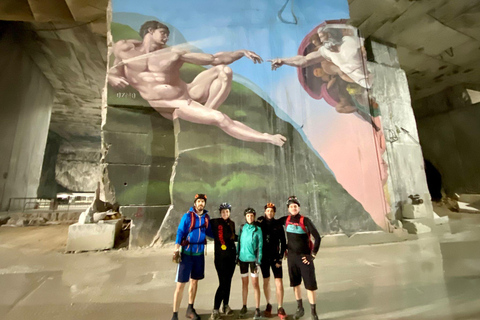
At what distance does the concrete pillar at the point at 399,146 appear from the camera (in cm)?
648

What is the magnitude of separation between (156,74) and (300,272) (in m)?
5.39

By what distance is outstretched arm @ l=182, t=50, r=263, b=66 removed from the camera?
6039 millimetres

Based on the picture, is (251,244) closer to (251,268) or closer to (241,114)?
(251,268)

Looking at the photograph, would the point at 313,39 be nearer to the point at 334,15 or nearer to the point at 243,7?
the point at 334,15

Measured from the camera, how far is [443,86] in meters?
11.4

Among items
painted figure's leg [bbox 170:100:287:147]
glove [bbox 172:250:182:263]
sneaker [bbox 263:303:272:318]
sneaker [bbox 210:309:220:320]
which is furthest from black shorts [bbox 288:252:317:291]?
painted figure's leg [bbox 170:100:287:147]

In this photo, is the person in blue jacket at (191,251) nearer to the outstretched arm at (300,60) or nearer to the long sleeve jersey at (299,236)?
the long sleeve jersey at (299,236)

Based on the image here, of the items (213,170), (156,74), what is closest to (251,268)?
(213,170)

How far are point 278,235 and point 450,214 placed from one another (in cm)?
1080

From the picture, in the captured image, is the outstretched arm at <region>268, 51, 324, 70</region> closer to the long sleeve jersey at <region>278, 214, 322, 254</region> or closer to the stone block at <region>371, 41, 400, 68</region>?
the stone block at <region>371, 41, 400, 68</region>

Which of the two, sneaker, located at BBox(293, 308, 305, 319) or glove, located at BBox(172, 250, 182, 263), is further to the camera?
sneaker, located at BBox(293, 308, 305, 319)

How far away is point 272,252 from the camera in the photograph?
2.41m

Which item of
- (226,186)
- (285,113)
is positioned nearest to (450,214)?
(285,113)

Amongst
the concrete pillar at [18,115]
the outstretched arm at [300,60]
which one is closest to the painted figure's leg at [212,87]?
the outstretched arm at [300,60]
